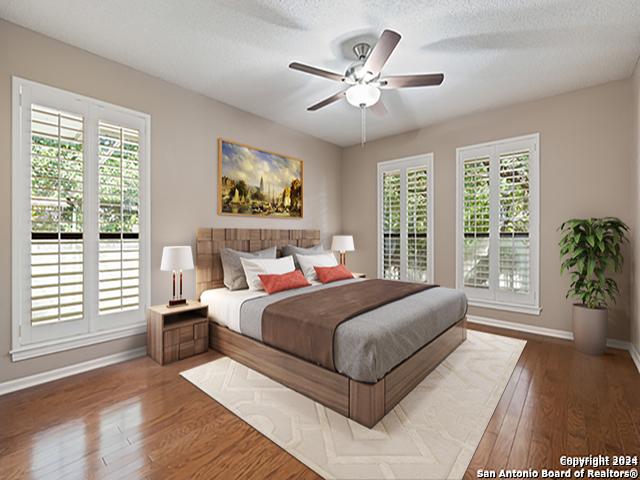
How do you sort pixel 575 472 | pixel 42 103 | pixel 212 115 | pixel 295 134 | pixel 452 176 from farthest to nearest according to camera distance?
pixel 295 134 < pixel 452 176 < pixel 212 115 < pixel 42 103 < pixel 575 472

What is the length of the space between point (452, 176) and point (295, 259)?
2.56 metres

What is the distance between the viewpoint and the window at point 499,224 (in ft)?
12.5

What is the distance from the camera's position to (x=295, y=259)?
4176mm

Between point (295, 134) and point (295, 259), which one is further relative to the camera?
point (295, 134)

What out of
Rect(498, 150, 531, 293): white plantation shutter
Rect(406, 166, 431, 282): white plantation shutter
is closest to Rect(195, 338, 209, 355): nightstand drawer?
Rect(406, 166, 431, 282): white plantation shutter

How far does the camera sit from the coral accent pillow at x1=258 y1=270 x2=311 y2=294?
3.26 meters

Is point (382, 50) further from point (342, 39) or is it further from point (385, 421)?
point (385, 421)

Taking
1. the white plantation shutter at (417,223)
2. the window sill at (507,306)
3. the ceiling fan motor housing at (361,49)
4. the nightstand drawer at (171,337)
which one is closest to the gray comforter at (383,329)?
the nightstand drawer at (171,337)

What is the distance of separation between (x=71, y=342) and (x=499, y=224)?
15.9 ft

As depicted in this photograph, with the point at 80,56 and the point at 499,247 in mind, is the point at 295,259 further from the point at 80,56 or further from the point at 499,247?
the point at 80,56

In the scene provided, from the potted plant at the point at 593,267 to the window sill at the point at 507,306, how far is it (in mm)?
524

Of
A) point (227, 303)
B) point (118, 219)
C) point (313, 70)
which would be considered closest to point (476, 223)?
point (313, 70)

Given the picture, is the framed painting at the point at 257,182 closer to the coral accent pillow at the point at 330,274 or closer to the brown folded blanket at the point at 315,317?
the coral accent pillow at the point at 330,274

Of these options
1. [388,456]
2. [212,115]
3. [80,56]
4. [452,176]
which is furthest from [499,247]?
[80,56]
